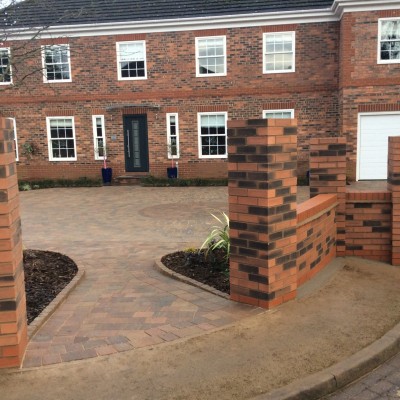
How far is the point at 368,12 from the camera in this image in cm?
1530

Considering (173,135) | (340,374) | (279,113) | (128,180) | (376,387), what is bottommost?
(376,387)

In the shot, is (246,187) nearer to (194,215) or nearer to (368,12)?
(194,215)

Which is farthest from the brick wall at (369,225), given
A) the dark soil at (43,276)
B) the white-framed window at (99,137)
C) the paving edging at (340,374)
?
the white-framed window at (99,137)

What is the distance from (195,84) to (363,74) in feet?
20.2

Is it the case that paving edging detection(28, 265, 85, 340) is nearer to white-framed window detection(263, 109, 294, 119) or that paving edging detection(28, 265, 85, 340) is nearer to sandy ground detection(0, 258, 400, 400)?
sandy ground detection(0, 258, 400, 400)

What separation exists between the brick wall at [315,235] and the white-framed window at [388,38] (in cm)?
1136

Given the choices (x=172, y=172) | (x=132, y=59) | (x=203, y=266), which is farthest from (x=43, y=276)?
(x=132, y=59)

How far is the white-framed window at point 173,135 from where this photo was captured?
18.2 meters

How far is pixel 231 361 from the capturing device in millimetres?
3607

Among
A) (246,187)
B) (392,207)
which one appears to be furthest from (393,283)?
(246,187)

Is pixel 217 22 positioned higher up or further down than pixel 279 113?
higher up

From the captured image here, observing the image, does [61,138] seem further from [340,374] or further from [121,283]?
[340,374]

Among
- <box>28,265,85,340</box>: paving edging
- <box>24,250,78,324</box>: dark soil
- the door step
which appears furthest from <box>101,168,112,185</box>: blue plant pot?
<box>28,265,85,340</box>: paving edging

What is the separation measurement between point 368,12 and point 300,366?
1477cm
